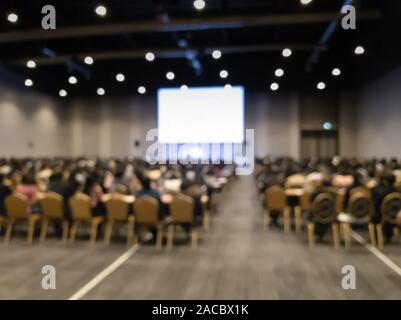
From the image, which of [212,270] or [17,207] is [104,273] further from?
[17,207]

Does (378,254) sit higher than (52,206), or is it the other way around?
(52,206)

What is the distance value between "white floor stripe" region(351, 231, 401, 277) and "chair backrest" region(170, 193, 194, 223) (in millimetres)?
3059

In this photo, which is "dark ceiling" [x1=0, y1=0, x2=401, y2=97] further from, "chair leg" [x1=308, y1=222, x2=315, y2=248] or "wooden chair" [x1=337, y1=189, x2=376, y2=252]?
"chair leg" [x1=308, y1=222, x2=315, y2=248]

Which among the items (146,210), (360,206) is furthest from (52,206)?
(360,206)

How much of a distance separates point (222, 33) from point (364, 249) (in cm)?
1286

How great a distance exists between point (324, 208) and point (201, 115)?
12.3 m

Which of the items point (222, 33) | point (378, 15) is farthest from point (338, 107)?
point (378, 15)

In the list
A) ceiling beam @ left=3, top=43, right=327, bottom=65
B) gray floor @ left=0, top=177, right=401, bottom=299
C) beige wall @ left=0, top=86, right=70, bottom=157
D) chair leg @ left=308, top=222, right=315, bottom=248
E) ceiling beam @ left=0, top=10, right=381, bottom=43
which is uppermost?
ceiling beam @ left=3, top=43, right=327, bottom=65

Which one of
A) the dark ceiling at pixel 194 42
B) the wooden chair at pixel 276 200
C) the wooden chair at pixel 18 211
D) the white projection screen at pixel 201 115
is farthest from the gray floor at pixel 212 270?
the white projection screen at pixel 201 115

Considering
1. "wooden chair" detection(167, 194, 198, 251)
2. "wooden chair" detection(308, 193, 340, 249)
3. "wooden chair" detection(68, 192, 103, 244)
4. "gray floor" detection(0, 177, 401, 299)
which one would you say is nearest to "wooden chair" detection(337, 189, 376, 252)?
"wooden chair" detection(308, 193, 340, 249)

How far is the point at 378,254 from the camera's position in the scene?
611 centimetres

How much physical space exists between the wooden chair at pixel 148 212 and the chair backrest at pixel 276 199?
8.17 feet

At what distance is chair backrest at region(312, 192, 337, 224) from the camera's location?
6605 millimetres
